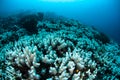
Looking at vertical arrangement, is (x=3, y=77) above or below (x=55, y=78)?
below

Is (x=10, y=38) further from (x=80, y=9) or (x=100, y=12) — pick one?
(x=100, y=12)

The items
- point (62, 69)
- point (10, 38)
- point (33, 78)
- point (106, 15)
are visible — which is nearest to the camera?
point (33, 78)

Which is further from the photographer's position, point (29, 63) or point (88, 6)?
point (88, 6)

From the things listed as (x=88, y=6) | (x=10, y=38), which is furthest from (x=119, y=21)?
(x=10, y=38)

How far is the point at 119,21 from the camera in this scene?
464 feet

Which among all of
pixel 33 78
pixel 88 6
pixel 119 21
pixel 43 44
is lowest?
pixel 33 78

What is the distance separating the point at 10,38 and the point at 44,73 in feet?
19.3

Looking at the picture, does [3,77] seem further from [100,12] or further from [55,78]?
[100,12]

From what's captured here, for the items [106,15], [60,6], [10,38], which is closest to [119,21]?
[106,15]

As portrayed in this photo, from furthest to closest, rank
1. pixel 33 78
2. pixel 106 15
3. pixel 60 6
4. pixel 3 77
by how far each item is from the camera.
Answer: pixel 106 15, pixel 60 6, pixel 3 77, pixel 33 78

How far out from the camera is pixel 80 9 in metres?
140

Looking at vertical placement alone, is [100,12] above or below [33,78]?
above

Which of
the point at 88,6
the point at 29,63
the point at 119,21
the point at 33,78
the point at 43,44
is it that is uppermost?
the point at 88,6

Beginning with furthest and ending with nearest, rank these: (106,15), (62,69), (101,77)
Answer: (106,15), (101,77), (62,69)
